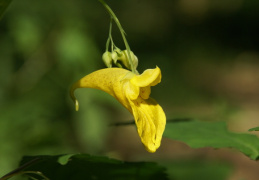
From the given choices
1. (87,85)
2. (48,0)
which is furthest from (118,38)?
(87,85)

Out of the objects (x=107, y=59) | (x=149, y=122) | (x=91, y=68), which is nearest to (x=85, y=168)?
(x=149, y=122)

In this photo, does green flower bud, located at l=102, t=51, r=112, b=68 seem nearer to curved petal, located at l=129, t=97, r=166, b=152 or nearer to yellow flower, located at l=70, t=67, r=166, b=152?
yellow flower, located at l=70, t=67, r=166, b=152

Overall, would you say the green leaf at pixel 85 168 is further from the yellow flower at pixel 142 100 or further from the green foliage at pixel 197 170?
the yellow flower at pixel 142 100

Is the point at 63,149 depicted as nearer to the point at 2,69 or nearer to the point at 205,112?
the point at 2,69

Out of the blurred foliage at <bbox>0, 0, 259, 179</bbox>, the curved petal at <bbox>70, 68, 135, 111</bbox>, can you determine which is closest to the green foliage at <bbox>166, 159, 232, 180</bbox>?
the blurred foliage at <bbox>0, 0, 259, 179</bbox>

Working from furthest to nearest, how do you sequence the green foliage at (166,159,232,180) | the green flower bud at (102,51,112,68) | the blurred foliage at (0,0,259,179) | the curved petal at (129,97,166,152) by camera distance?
the blurred foliage at (0,0,259,179), the green flower bud at (102,51,112,68), the green foliage at (166,159,232,180), the curved petal at (129,97,166,152)
